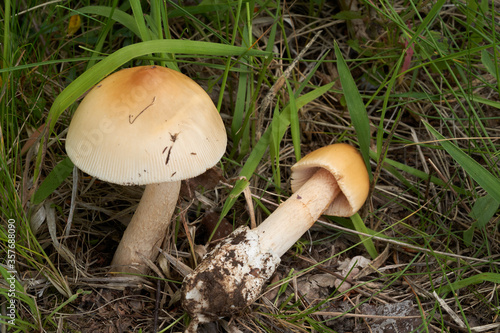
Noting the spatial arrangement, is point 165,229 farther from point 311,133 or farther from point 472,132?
point 472,132

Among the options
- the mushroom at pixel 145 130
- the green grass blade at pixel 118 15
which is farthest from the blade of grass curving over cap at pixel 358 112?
the green grass blade at pixel 118 15

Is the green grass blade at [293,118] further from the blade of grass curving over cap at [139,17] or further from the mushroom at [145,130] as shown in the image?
the blade of grass curving over cap at [139,17]

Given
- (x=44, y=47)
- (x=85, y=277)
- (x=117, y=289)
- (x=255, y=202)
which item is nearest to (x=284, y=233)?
(x=255, y=202)

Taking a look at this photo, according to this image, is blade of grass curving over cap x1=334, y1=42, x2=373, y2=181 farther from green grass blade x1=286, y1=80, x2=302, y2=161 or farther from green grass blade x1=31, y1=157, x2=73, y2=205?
green grass blade x1=31, y1=157, x2=73, y2=205

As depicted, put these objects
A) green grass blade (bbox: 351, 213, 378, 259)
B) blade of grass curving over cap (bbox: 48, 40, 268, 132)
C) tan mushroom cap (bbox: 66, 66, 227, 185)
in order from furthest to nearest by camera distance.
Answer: green grass blade (bbox: 351, 213, 378, 259) → blade of grass curving over cap (bbox: 48, 40, 268, 132) → tan mushroom cap (bbox: 66, 66, 227, 185)

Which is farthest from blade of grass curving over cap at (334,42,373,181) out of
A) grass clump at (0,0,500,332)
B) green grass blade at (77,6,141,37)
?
green grass blade at (77,6,141,37)

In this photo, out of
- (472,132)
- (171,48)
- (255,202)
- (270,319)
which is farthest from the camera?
(472,132)
